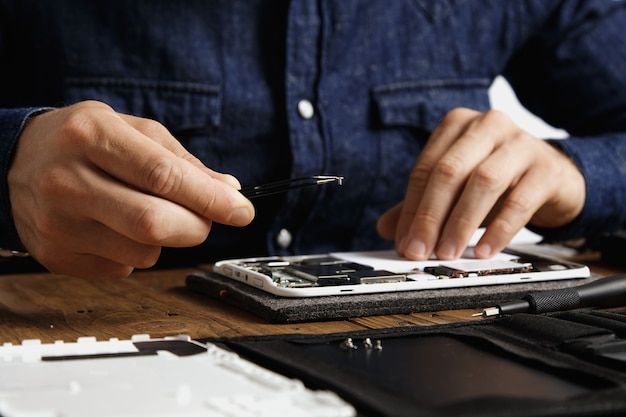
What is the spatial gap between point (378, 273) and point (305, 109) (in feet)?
1.52

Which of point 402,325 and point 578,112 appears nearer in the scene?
point 402,325

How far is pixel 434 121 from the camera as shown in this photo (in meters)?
1.25

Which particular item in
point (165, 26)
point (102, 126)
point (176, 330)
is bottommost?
point (176, 330)

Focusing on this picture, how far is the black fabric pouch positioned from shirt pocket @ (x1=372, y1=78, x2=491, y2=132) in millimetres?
645

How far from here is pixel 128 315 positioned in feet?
2.27

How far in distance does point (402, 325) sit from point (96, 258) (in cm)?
27

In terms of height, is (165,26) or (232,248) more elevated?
(165,26)

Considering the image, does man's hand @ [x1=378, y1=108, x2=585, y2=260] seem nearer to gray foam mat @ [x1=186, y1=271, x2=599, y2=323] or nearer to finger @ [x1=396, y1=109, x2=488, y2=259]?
finger @ [x1=396, y1=109, x2=488, y2=259]

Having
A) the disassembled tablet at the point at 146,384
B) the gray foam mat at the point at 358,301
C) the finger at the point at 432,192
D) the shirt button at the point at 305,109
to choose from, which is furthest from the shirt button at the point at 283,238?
the disassembled tablet at the point at 146,384

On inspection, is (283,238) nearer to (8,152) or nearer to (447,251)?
(447,251)

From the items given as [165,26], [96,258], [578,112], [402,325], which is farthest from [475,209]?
[578,112]

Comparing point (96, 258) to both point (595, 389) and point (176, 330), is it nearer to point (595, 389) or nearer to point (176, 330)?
point (176, 330)

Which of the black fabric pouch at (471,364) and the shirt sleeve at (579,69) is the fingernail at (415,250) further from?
the shirt sleeve at (579,69)

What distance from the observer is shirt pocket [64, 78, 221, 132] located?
1.13m
